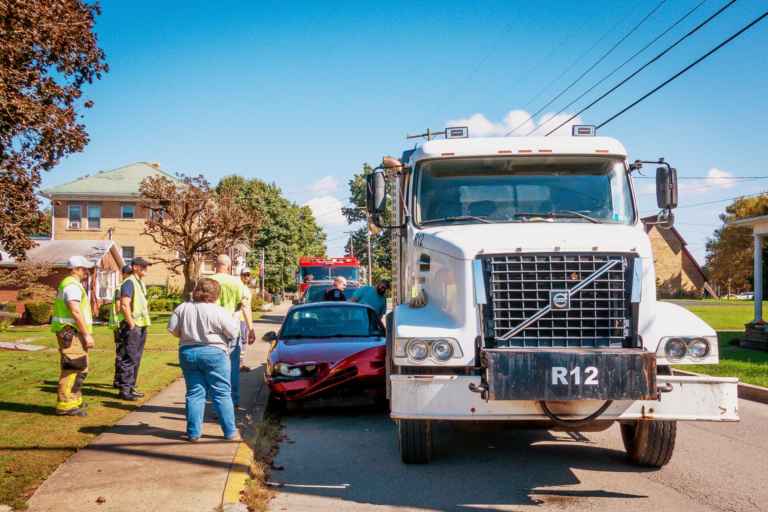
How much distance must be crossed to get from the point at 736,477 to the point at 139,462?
17.0 feet

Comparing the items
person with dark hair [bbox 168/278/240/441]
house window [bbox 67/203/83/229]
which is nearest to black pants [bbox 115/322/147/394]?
person with dark hair [bbox 168/278/240/441]

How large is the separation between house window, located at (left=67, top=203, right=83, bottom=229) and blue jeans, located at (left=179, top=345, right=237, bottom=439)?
46.9 m

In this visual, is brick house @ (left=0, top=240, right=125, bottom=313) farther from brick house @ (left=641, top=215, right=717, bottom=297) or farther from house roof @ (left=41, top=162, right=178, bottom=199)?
brick house @ (left=641, top=215, right=717, bottom=297)

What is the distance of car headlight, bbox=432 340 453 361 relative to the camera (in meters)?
6.09

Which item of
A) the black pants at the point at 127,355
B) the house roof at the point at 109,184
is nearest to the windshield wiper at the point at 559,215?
the black pants at the point at 127,355

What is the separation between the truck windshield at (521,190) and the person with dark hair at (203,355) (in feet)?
7.35

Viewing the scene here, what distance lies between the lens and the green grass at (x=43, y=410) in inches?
254

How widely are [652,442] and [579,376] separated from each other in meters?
1.59

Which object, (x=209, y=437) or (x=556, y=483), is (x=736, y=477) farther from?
(x=209, y=437)

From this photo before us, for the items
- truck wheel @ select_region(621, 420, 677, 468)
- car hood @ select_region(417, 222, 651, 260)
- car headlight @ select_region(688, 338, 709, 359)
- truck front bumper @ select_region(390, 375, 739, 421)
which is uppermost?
car hood @ select_region(417, 222, 651, 260)

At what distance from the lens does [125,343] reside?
10.5 m

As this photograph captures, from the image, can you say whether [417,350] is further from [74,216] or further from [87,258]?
[74,216]

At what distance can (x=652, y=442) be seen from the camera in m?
6.77

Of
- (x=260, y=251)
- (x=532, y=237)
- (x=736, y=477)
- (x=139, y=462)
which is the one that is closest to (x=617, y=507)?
(x=736, y=477)
